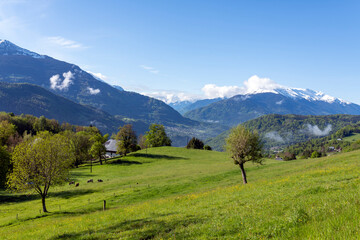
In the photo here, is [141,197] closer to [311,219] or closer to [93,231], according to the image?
[93,231]

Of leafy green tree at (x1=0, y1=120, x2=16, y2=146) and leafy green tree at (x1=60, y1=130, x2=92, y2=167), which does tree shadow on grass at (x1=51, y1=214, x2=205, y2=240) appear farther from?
leafy green tree at (x1=0, y1=120, x2=16, y2=146)

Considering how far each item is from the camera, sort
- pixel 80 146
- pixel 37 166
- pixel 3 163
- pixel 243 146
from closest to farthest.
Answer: pixel 37 166, pixel 243 146, pixel 3 163, pixel 80 146

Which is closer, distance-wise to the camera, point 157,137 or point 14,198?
point 14,198

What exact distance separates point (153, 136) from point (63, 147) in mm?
94263

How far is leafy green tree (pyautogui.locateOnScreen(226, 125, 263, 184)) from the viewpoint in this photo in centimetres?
4378

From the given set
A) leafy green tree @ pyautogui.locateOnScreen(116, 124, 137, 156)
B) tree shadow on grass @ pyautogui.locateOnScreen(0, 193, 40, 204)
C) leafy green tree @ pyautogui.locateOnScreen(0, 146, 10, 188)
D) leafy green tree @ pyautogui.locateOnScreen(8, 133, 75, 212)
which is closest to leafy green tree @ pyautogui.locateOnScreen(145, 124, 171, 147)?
leafy green tree @ pyautogui.locateOnScreen(116, 124, 137, 156)

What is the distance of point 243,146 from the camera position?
43500mm

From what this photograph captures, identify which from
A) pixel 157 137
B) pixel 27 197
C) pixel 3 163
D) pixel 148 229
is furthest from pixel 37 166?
pixel 157 137

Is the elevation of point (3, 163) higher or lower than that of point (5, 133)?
lower

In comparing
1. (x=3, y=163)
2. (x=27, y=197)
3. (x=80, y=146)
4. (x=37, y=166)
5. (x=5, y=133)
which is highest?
(x=5, y=133)

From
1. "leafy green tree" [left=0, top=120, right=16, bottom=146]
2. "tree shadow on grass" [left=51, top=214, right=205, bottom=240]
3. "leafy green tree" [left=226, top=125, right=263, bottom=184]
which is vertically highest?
"leafy green tree" [left=0, top=120, right=16, bottom=146]

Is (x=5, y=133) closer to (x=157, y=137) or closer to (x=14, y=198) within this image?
(x=14, y=198)

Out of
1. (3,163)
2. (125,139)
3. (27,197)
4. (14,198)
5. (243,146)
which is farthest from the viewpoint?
(125,139)

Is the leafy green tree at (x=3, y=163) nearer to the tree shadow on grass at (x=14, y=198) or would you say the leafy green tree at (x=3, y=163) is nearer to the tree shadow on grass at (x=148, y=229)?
the tree shadow on grass at (x=14, y=198)
